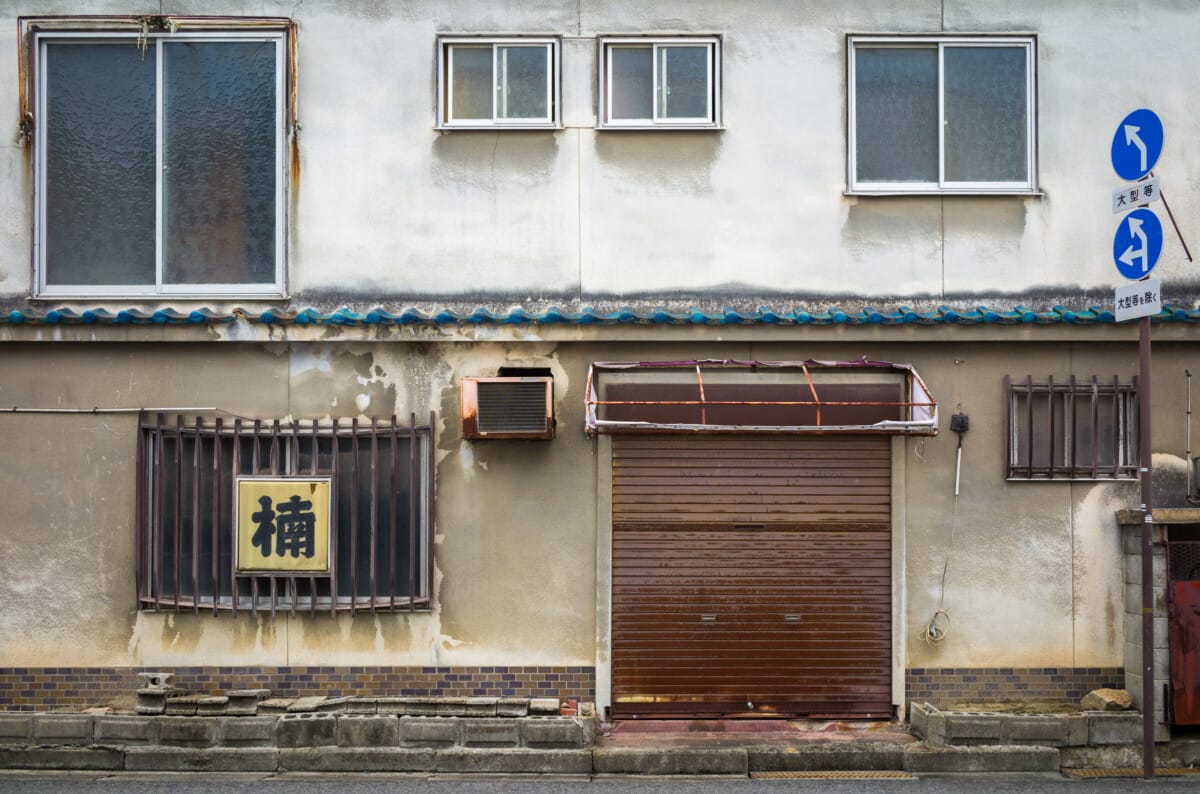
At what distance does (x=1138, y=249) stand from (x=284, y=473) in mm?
8002

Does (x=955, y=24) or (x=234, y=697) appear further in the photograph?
(x=955, y=24)

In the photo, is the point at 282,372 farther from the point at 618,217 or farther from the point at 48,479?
the point at 618,217

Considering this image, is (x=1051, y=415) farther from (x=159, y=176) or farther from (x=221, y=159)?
(x=159, y=176)

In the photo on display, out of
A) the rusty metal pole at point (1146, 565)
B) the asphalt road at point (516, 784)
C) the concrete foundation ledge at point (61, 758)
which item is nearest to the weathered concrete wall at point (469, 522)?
the concrete foundation ledge at point (61, 758)

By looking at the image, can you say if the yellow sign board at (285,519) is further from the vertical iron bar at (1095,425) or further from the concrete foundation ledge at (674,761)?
the vertical iron bar at (1095,425)

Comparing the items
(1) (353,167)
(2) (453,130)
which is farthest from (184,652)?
(2) (453,130)

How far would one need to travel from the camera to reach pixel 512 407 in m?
10.4

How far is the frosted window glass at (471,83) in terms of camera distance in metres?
11.0

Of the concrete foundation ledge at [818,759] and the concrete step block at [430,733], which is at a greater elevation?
the concrete step block at [430,733]

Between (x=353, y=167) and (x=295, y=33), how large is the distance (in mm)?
1418

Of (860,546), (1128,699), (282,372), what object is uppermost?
(282,372)

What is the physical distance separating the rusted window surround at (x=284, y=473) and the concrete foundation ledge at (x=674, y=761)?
2.32 meters

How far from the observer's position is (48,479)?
426 inches

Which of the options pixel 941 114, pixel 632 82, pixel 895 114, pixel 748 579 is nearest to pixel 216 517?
pixel 748 579
